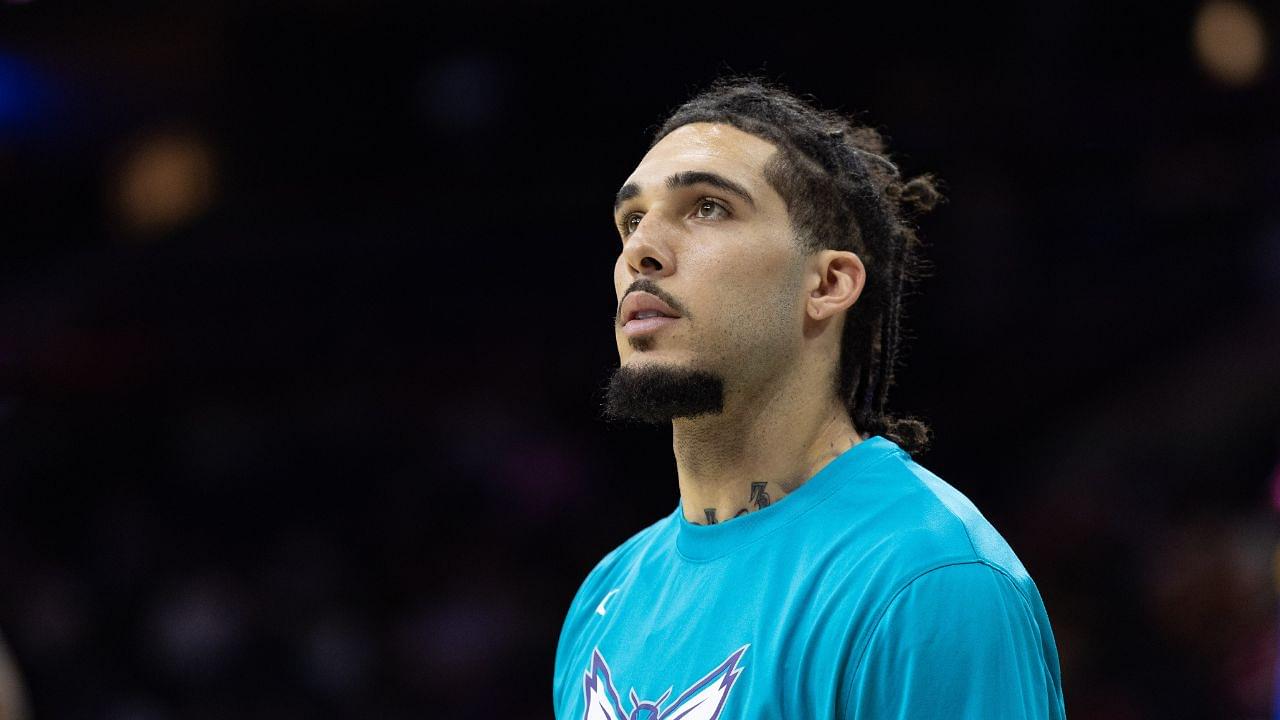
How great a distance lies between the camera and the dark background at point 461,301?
295 inches

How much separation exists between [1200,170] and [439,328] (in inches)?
200

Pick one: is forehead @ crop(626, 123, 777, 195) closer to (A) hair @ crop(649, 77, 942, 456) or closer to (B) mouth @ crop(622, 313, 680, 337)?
(A) hair @ crop(649, 77, 942, 456)

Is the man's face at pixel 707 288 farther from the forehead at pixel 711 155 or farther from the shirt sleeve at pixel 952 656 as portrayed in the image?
the shirt sleeve at pixel 952 656

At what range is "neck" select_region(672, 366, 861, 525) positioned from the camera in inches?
91.7

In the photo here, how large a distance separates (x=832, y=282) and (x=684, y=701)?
825 mm

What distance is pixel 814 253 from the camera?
240 centimetres

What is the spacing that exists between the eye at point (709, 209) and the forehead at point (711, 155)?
58mm

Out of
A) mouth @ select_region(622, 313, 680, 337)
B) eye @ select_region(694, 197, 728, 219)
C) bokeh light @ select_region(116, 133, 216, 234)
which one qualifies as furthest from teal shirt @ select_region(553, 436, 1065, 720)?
bokeh light @ select_region(116, 133, 216, 234)

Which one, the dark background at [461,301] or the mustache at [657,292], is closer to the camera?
the mustache at [657,292]

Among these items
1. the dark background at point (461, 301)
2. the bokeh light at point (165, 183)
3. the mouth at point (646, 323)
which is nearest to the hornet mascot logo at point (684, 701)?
the mouth at point (646, 323)

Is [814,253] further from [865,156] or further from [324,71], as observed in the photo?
[324,71]

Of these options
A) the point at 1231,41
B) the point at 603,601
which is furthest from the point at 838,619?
the point at 1231,41

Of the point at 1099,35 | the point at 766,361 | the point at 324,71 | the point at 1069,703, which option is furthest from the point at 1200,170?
the point at 766,361

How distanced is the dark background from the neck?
5.11m
